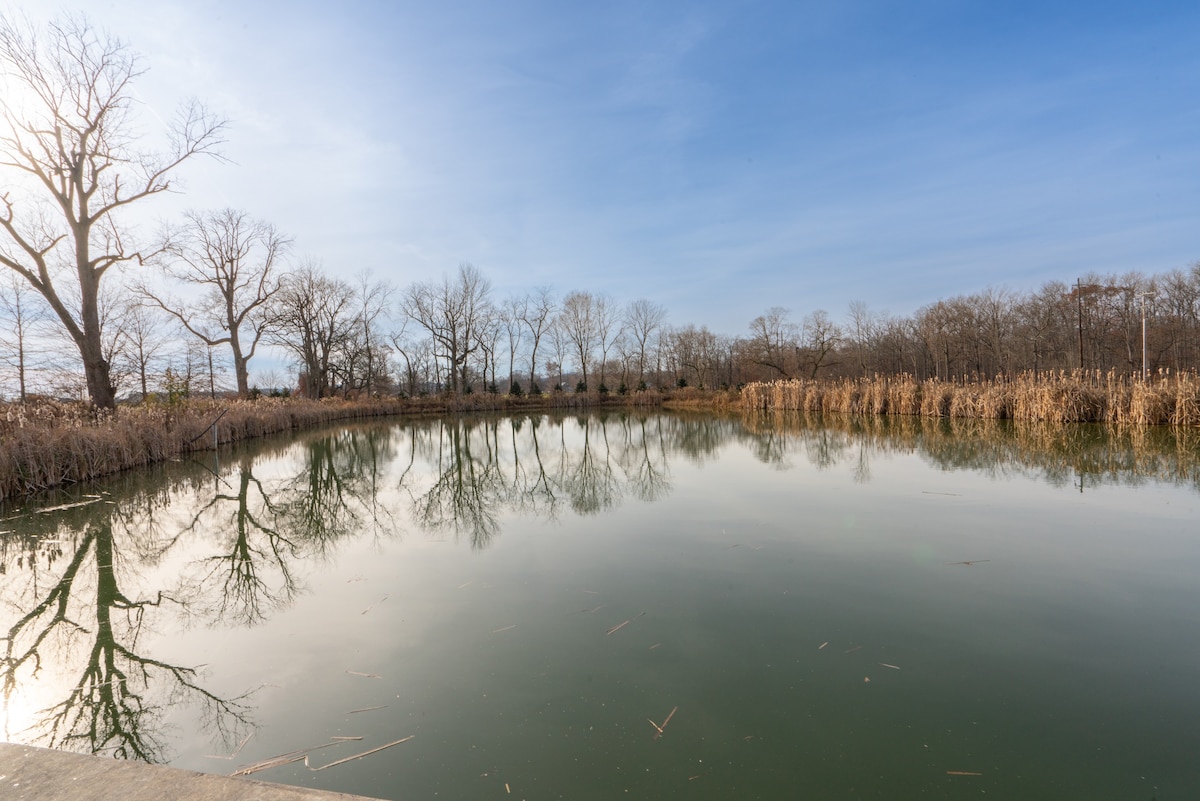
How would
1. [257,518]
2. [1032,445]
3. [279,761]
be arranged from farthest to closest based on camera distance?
[1032,445]
[257,518]
[279,761]

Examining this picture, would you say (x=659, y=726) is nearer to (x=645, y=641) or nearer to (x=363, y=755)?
(x=645, y=641)

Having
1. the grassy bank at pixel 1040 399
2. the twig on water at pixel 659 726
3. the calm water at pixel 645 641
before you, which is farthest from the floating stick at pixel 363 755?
the grassy bank at pixel 1040 399

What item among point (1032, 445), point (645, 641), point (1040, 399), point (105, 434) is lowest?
point (1032, 445)

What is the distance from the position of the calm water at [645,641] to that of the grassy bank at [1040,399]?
21.9ft

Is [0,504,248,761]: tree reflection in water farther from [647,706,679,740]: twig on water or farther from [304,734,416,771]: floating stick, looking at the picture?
[647,706,679,740]: twig on water

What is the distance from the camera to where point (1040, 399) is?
13734 millimetres

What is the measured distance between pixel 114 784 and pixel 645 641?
2175 millimetres

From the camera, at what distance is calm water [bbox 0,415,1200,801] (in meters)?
2.05


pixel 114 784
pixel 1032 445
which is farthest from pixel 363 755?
pixel 1032 445

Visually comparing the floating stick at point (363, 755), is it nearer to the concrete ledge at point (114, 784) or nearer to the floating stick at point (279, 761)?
the floating stick at point (279, 761)

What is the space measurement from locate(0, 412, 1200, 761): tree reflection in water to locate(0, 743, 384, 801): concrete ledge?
590 mm

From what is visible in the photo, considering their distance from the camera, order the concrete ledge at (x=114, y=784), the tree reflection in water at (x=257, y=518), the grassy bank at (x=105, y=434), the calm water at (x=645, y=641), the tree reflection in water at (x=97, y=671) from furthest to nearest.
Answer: the grassy bank at (x=105, y=434) → the tree reflection in water at (x=257, y=518) → the tree reflection in water at (x=97, y=671) → the calm water at (x=645, y=641) → the concrete ledge at (x=114, y=784)

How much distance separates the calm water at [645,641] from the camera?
2051 mm

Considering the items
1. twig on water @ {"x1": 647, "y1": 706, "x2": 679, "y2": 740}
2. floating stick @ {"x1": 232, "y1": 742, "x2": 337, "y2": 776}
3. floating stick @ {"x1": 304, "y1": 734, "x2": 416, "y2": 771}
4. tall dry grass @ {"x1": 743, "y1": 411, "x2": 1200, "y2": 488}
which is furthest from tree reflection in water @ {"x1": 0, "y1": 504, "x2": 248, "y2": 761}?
tall dry grass @ {"x1": 743, "y1": 411, "x2": 1200, "y2": 488}
